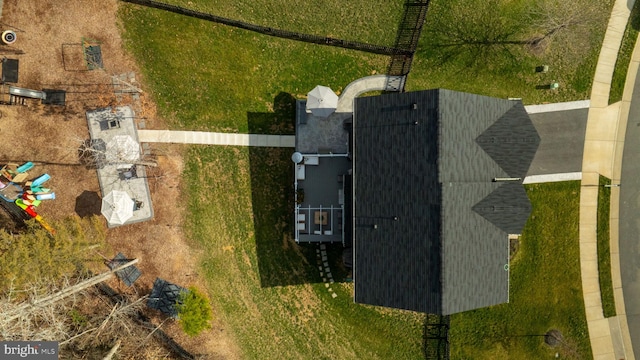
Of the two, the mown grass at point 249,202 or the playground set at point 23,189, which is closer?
the playground set at point 23,189

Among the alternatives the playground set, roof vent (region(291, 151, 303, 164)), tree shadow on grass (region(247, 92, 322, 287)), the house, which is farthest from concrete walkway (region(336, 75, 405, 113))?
the playground set

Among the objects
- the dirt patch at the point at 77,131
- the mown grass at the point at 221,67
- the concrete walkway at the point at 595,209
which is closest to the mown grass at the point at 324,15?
the mown grass at the point at 221,67

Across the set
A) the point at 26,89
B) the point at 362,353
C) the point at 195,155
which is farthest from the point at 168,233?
the point at 362,353

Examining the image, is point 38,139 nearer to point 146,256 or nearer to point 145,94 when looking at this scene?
point 145,94

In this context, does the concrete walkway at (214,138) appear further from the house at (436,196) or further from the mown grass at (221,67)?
the house at (436,196)

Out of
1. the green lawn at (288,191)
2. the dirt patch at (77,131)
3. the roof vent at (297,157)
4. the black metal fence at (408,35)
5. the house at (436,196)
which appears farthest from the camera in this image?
the black metal fence at (408,35)

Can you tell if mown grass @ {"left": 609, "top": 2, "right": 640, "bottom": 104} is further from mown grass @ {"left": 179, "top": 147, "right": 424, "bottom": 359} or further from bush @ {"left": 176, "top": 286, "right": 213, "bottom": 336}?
bush @ {"left": 176, "top": 286, "right": 213, "bottom": 336}

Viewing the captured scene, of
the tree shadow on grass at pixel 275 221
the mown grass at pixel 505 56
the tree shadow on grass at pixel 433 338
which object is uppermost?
the mown grass at pixel 505 56

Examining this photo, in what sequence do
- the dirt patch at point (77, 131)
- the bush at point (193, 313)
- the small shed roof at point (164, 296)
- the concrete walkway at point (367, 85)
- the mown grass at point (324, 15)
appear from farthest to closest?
the concrete walkway at point (367, 85) → the mown grass at point (324, 15) → the small shed roof at point (164, 296) → the dirt patch at point (77, 131) → the bush at point (193, 313)
